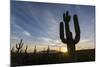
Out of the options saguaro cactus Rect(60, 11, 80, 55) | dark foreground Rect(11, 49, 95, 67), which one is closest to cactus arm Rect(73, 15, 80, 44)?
saguaro cactus Rect(60, 11, 80, 55)

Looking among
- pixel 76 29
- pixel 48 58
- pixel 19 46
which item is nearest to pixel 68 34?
pixel 76 29

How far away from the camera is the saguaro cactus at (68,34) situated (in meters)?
2.56

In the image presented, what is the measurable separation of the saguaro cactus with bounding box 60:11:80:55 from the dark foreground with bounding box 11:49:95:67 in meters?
0.09

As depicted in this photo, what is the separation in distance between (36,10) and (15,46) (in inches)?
18.2

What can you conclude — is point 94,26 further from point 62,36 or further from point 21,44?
point 21,44

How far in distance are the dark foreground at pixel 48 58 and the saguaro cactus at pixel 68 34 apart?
0.09 metres

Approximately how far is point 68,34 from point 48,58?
14.5 inches

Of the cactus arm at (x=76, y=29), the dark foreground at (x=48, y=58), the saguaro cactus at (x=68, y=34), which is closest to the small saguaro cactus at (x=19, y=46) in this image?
the dark foreground at (x=48, y=58)

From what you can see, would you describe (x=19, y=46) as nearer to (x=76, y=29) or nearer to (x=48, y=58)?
(x=48, y=58)

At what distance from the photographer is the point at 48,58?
2.49 m

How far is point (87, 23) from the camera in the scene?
2666mm
